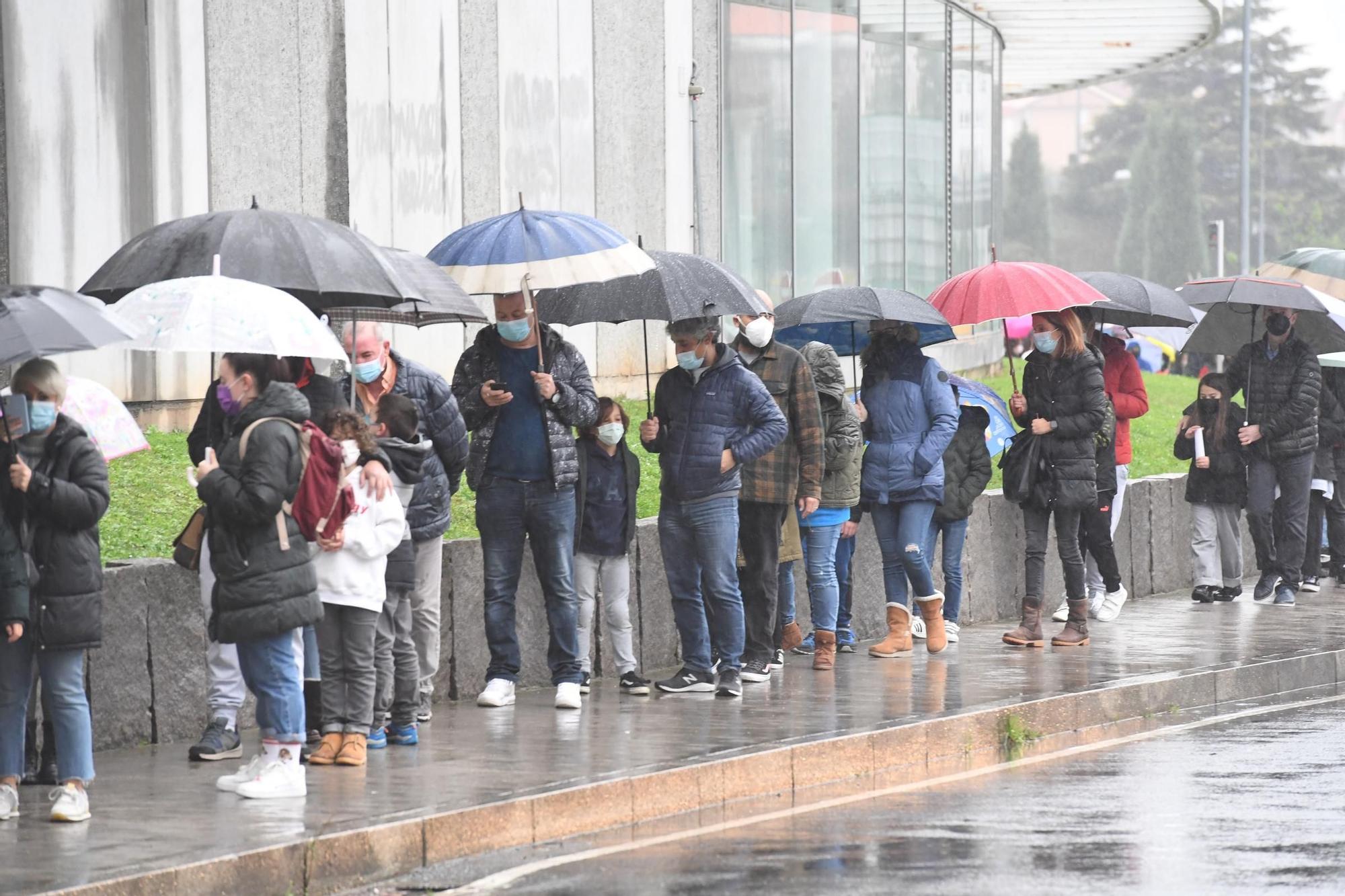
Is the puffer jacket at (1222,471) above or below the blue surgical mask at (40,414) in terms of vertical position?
below

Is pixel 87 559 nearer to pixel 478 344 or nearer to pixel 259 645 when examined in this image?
pixel 259 645

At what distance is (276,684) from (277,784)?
36 centimetres

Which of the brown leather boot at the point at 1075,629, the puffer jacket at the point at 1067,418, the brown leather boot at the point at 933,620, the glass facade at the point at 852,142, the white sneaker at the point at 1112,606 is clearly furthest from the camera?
the glass facade at the point at 852,142

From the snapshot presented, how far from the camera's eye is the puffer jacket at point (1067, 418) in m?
12.2

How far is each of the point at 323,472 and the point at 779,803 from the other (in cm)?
215

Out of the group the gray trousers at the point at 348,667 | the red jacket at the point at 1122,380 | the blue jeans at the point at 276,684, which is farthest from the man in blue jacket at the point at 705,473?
the red jacket at the point at 1122,380

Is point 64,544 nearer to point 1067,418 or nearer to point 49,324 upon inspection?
point 49,324

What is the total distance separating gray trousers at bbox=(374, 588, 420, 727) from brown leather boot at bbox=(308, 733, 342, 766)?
0.37 meters

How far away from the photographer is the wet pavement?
23.4ft

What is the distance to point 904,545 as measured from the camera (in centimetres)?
1187

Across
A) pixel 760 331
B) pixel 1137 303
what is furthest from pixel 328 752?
pixel 1137 303

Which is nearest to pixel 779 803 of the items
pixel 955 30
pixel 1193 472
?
pixel 1193 472

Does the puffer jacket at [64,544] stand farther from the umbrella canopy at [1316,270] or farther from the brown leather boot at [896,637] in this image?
the umbrella canopy at [1316,270]

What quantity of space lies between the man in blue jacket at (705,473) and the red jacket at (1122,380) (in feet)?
12.1
